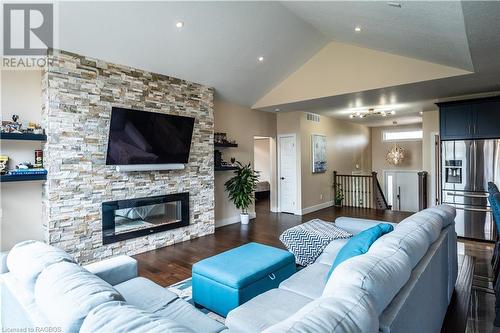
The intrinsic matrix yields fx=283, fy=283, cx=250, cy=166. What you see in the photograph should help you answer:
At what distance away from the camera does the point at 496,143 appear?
16.0ft

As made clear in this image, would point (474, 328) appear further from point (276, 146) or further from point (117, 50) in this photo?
point (276, 146)

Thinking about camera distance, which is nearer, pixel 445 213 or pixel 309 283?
pixel 309 283

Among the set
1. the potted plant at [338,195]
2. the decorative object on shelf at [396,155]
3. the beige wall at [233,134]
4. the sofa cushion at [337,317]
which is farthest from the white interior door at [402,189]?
the sofa cushion at [337,317]

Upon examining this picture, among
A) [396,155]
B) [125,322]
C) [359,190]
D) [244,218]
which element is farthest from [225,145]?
[396,155]

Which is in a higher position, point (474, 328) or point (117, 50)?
point (117, 50)

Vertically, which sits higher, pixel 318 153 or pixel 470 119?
pixel 470 119

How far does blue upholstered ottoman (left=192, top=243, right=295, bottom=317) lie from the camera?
2.38 metres

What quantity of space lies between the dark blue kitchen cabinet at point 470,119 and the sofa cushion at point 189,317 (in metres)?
5.56

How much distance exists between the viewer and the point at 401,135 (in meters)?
10.7

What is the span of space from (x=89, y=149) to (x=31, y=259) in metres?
2.69

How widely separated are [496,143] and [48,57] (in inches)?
275

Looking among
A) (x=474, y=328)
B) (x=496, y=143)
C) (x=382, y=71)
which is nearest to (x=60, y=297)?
(x=474, y=328)

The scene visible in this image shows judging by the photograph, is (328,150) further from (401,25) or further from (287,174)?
(401,25)

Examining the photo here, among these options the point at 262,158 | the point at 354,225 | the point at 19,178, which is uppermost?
the point at 262,158
